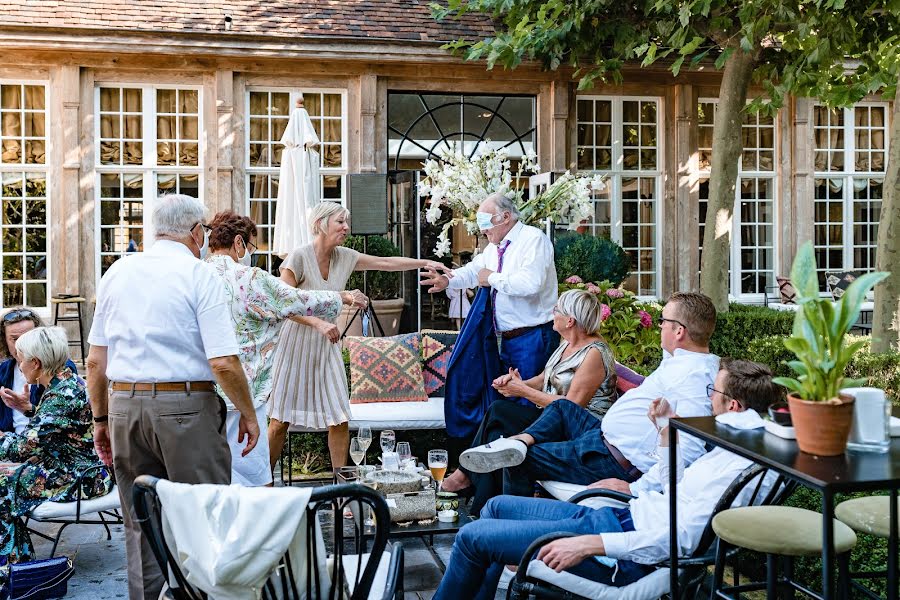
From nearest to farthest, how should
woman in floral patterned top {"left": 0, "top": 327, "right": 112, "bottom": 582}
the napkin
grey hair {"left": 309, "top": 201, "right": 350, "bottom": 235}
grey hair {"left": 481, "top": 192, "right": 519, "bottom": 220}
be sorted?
1. the napkin
2. woman in floral patterned top {"left": 0, "top": 327, "right": 112, "bottom": 582}
3. grey hair {"left": 309, "top": 201, "right": 350, "bottom": 235}
4. grey hair {"left": 481, "top": 192, "right": 519, "bottom": 220}

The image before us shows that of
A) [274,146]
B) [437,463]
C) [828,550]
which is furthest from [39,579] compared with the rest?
[274,146]

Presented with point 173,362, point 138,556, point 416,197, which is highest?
point 416,197

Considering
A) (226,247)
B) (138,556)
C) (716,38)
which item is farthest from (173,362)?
(716,38)

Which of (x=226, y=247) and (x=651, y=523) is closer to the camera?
(x=651, y=523)

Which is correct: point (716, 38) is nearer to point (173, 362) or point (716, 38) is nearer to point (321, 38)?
point (321, 38)

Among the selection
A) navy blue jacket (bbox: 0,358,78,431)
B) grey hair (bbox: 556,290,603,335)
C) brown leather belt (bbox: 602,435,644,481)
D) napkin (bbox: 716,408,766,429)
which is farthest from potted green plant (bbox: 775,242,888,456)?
navy blue jacket (bbox: 0,358,78,431)

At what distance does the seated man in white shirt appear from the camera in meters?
3.20

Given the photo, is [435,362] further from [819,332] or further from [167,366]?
[819,332]

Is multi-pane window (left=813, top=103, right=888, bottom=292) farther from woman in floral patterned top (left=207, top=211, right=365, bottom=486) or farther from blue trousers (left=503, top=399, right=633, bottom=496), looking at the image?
woman in floral patterned top (left=207, top=211, right=365, bottom=486)

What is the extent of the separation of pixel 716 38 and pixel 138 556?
27.9ft

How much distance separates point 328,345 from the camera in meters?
5.67

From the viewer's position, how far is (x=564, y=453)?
4441 millimetres

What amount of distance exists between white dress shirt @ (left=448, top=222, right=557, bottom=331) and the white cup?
3.03 meters

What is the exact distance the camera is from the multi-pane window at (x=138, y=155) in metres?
11.5
